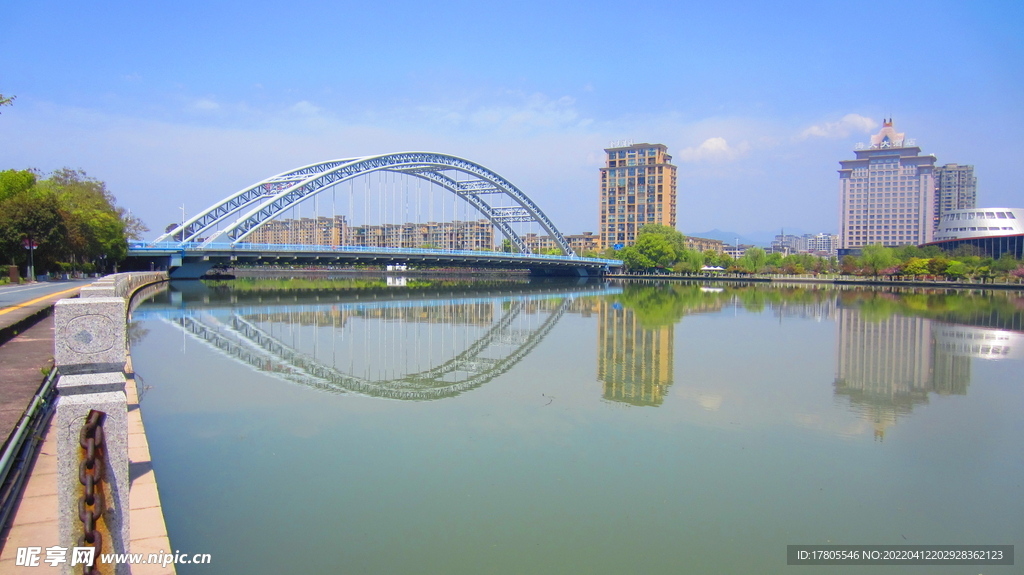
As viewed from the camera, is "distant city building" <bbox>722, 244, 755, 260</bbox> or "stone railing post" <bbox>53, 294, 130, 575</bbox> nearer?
"stone railing post" <bbox>53, 294, 130, 575</bbox>

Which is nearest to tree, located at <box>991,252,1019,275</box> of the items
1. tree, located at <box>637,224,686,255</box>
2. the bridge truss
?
tree, located at <box>637,224,686,255</box>

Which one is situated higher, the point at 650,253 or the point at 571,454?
the point at 650,253

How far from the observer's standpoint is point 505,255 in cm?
6038

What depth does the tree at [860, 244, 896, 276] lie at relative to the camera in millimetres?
71375

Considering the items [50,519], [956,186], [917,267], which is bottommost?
[50,519]

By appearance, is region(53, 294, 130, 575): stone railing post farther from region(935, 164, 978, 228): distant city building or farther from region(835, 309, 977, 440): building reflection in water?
region(935, 164, 978, 228): distant city building

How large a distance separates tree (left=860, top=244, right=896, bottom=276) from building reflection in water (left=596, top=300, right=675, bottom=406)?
197 ft

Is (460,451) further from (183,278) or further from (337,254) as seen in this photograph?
(183,278)

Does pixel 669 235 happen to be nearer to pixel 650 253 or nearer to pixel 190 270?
pixel 650 253

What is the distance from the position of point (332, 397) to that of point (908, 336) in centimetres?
1829

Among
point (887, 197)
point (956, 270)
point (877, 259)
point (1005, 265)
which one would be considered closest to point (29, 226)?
point (956, 270)

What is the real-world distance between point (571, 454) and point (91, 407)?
5.82 m

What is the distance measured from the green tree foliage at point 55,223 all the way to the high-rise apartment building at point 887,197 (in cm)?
12234

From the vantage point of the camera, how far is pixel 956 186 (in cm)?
14462
